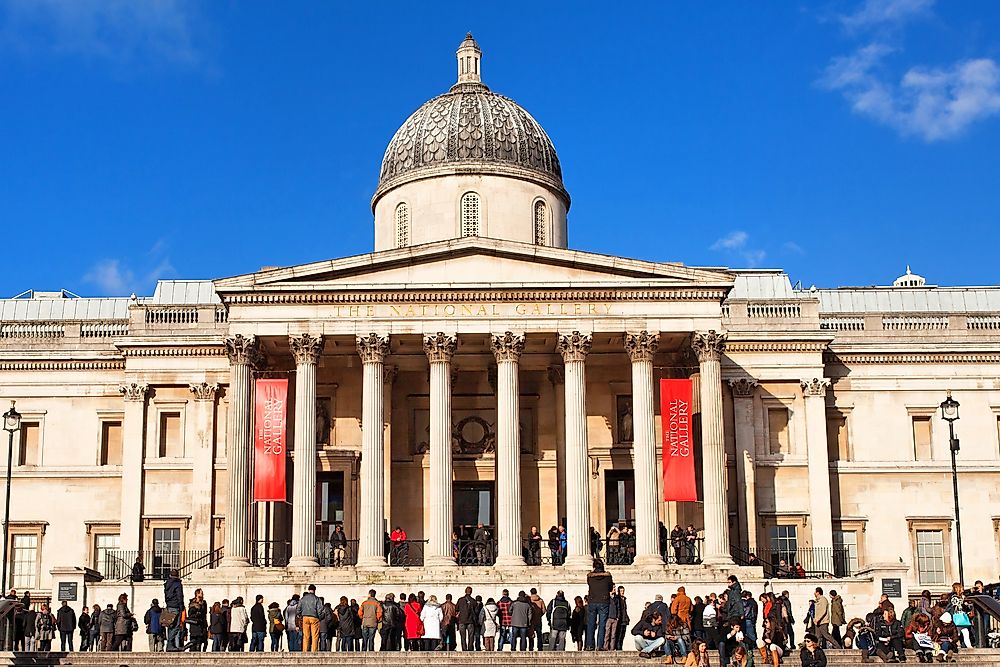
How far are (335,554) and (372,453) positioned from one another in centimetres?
384

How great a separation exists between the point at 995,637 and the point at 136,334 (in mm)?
31911

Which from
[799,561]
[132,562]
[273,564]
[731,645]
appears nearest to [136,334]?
[132,562]

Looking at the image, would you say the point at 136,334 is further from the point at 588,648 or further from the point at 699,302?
the point at 588,648

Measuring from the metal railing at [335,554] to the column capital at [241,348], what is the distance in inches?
252

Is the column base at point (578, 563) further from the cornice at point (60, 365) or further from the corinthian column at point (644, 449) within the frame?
the cornice at point (60, 365)

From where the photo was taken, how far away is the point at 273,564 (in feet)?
144

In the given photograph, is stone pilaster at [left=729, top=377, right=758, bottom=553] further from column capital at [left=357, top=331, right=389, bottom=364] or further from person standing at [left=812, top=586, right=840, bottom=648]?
person standing at [left=812, top=586, right=840, bottom=648]

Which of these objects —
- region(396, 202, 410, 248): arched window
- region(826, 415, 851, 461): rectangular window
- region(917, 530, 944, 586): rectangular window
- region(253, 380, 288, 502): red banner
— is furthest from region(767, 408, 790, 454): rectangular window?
region(253, 380, 288, 502): red banner

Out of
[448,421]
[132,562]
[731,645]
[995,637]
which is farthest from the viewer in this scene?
[132,562]

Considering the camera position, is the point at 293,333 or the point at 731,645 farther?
the point at 293,333

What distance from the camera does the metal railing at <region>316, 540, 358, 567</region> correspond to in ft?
142

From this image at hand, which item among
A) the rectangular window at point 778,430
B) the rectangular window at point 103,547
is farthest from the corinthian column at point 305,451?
the rectangular window at point 778,430

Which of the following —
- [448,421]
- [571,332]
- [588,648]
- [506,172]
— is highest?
[506,172]

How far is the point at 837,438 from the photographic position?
51.2m
